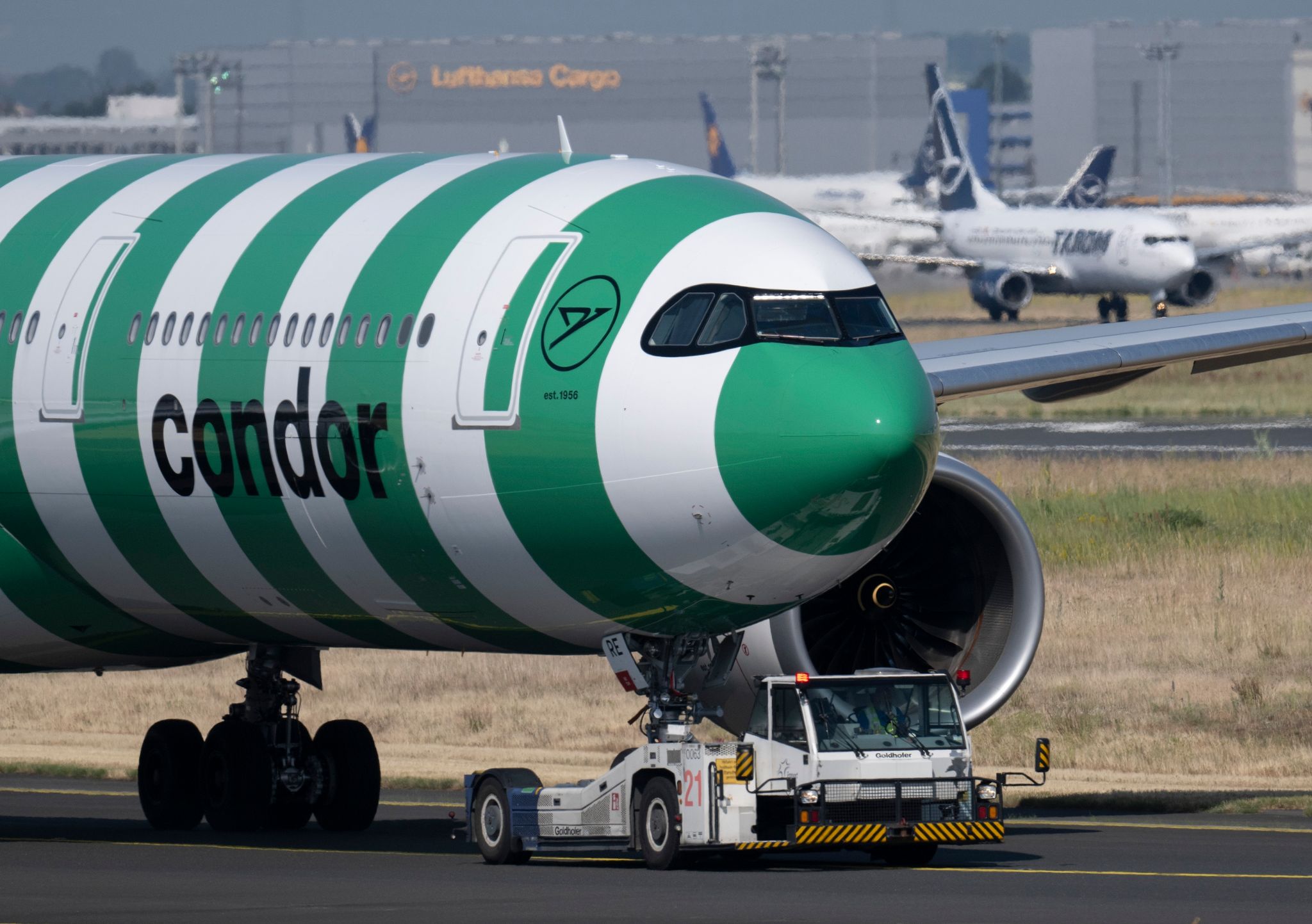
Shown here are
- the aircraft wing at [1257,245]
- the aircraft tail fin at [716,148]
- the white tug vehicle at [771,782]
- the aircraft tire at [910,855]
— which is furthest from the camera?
the aircraft tail fin at [716,148]

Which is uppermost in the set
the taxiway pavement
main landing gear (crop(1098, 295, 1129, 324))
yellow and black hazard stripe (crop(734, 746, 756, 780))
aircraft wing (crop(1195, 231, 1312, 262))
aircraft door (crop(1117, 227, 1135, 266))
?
aircraft wing (crop(1195, 231, 1312, 262))

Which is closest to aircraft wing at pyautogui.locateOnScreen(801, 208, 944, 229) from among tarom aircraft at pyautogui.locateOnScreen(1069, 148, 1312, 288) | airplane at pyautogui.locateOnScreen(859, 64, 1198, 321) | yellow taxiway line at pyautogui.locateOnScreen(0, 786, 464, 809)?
airplane at pyautogui.locateOnScreen(859, 64, 1198, 321)

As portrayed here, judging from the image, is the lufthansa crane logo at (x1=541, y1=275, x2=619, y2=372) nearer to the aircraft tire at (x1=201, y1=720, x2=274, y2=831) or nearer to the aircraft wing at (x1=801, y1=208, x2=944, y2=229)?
the aircraft tire at (x1=201, y1=720, x2=274, y2=831)

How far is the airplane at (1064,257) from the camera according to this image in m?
95.6

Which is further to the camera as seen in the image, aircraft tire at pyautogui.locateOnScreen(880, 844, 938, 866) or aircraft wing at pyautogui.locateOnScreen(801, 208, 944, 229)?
aircraft wing at pyautogui.locateOnScreen(801, 208, 944, 229)

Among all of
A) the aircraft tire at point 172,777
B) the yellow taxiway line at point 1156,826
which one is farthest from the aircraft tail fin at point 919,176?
the aircraft tire at point 172,777

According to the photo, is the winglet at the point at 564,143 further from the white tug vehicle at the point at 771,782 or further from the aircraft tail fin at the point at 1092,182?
the aircraft tail fin at the point at 1092,182

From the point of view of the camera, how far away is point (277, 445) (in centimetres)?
1747

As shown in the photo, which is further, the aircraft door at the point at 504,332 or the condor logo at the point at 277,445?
the condor logo at the point at 277,445

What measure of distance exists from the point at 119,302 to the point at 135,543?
6.18ft

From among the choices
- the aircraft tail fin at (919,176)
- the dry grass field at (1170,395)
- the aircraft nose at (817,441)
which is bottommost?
the aircraft nose at (817,441)

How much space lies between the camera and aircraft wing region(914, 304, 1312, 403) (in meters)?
22.3

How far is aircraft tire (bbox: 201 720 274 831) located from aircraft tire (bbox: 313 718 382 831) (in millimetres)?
535

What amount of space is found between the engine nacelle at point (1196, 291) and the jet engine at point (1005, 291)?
615 centimetres
